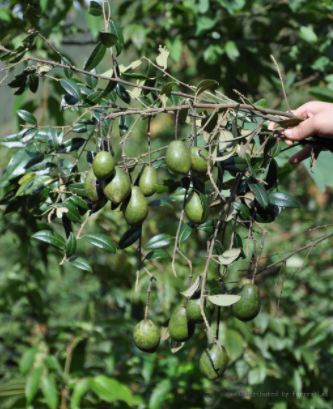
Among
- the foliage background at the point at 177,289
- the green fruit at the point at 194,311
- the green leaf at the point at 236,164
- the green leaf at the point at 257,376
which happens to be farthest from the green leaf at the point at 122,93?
the green leaf at the point at 257,376

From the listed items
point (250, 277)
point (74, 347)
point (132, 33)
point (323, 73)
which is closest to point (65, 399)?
point (74, 347)

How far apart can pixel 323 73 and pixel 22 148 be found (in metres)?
1.25

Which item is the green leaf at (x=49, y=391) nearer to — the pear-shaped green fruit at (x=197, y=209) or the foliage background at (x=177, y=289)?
the foliage background at (x=177, y=289)

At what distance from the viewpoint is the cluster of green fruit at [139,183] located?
571 mm

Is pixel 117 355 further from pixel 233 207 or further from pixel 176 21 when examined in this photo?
pixel 176 21

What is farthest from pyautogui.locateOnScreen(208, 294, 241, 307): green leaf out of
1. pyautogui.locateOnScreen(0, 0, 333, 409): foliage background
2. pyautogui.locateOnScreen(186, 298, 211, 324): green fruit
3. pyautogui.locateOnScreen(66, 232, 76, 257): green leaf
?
pyautogui.locateOnScreen(0, 0, 333, 409): foliage background

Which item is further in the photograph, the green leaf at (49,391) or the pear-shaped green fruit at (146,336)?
the green leaf at (49,391)

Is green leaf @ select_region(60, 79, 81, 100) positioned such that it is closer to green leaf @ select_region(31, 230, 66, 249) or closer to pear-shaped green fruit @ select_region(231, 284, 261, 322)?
green leaf @ select_region(31, 230, 66, 249)

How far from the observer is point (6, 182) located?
0.81 m

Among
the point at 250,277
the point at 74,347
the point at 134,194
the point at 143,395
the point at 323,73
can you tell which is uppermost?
the point at 134,194

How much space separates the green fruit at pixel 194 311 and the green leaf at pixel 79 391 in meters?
0.82

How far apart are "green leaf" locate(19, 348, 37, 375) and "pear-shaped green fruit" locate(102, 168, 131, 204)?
3.25ft

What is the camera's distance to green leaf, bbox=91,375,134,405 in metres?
1.29

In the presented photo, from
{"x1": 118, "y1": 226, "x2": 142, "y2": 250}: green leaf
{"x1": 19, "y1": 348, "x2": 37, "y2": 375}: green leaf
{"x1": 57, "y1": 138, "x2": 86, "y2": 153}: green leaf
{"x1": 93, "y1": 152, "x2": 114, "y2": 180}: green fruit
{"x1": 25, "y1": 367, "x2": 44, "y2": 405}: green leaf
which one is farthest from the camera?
{"x1": 19, "y1": 348, "x2": 37, "y2": 375}: green leaf
